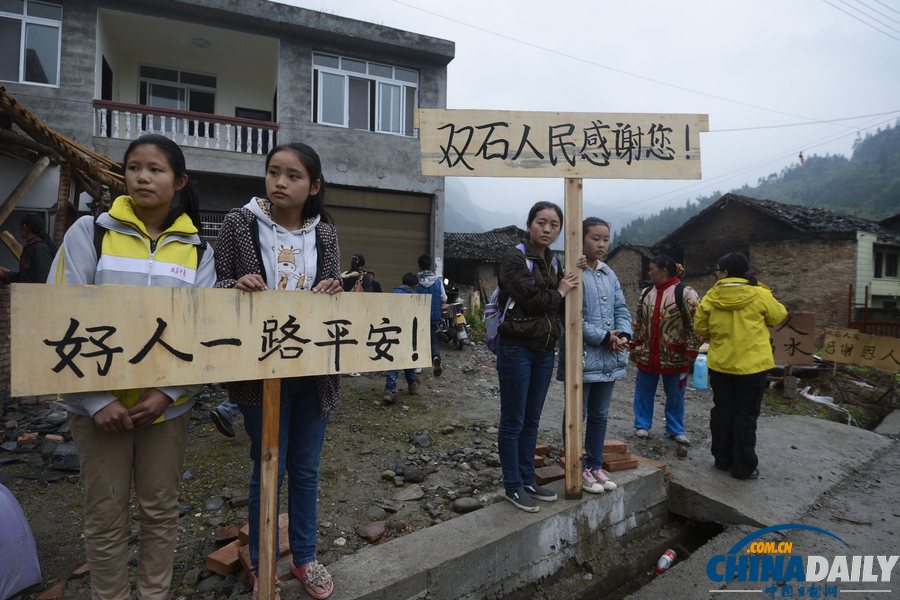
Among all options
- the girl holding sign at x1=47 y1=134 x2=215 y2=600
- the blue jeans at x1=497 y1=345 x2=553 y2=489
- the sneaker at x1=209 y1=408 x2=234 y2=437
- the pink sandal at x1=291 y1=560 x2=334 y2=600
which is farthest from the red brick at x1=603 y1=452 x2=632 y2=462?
the sneaker at x1=209 y1=408 x2=234 y2=437

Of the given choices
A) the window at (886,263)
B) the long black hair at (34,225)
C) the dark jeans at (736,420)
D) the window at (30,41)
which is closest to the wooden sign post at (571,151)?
the dark jeans at (736,420)

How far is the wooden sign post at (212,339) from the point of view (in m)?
1.34

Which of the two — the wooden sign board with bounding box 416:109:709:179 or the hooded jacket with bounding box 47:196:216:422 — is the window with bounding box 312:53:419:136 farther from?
the hooded jacket with bounding box 47:196:216:422

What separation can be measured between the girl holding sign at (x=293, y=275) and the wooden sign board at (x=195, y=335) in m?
0.14

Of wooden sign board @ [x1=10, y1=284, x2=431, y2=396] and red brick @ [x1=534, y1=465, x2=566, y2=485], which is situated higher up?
wooden sign board @ [x1=10, y1=284, x2=431, y2=396]

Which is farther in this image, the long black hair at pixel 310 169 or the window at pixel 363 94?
the window at pixel 363 94

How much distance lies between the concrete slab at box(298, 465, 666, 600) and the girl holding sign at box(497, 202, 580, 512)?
17 centimetres

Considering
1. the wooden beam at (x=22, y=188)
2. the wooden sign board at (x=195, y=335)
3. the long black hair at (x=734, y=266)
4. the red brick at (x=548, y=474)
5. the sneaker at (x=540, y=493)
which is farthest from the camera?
the wooden beam at (x=22, y=188)

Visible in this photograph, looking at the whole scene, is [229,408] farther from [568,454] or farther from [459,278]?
[459,278]

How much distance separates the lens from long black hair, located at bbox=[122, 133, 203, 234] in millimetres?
1659

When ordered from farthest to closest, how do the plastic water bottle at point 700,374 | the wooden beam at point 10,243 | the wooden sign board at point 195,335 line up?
the plastic water bottle at point 700,374 → the wooden beam at point 10,243 → the wooden sign board at point 195,335

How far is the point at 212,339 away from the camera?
1.57m

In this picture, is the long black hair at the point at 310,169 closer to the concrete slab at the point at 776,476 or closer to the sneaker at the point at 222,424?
the sneaker at the point at 222,424

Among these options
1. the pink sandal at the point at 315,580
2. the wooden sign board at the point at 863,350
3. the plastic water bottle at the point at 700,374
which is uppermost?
the wooden sign board at the point at 863,350
